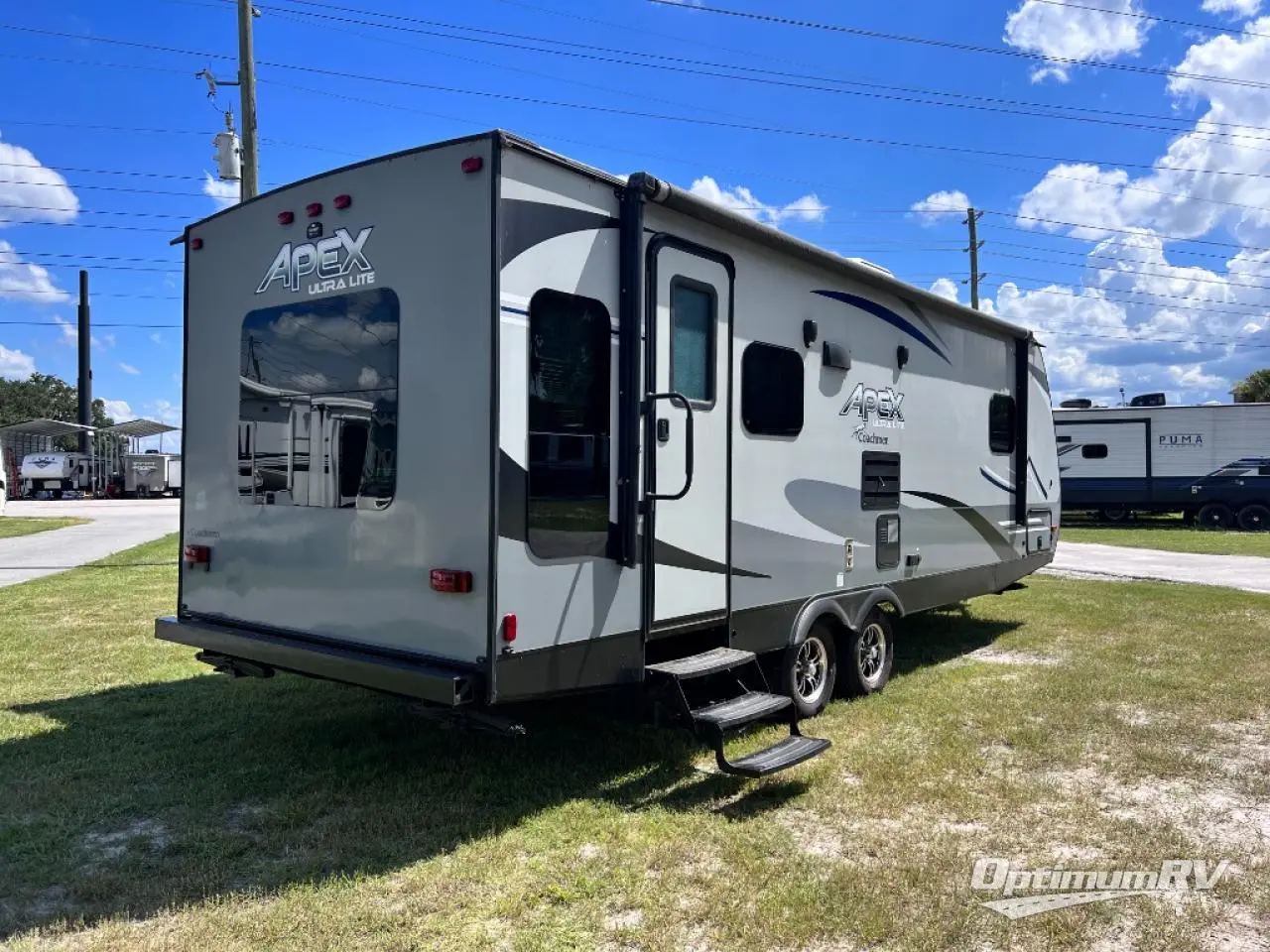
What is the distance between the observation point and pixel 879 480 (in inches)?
261

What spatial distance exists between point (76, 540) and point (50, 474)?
81.2 feet

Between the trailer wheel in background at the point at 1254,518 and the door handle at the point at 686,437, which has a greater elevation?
the door handle at the point at 686,437

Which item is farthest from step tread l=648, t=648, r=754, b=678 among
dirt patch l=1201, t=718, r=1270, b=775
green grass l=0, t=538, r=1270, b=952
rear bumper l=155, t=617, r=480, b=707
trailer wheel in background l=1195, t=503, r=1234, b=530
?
trailer wheel in background l=1195, t=503, r=1234, b=530

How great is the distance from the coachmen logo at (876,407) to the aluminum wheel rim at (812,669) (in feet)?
4.94

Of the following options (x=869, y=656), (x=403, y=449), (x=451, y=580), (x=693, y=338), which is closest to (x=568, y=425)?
(x=403, y=449)

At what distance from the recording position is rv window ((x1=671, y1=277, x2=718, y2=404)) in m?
4.79

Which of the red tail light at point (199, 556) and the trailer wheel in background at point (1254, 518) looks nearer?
the red tail light at point (199, 556)

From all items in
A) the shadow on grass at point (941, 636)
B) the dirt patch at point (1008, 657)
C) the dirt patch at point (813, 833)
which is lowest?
the dirt patch at point (813, 833)

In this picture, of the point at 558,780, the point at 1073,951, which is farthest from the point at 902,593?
the point at 1073,951

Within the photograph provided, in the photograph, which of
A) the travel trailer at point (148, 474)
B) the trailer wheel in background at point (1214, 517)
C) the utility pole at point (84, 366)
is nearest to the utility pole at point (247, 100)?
the trailer wheel in background at point (1214, 517)

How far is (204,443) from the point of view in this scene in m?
5.26

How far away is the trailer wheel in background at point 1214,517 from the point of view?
22.5m

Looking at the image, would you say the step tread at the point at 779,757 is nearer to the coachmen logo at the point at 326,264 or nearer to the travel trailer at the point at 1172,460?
the coachmen logo at the point at 326,264

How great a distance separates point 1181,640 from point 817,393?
518cm
